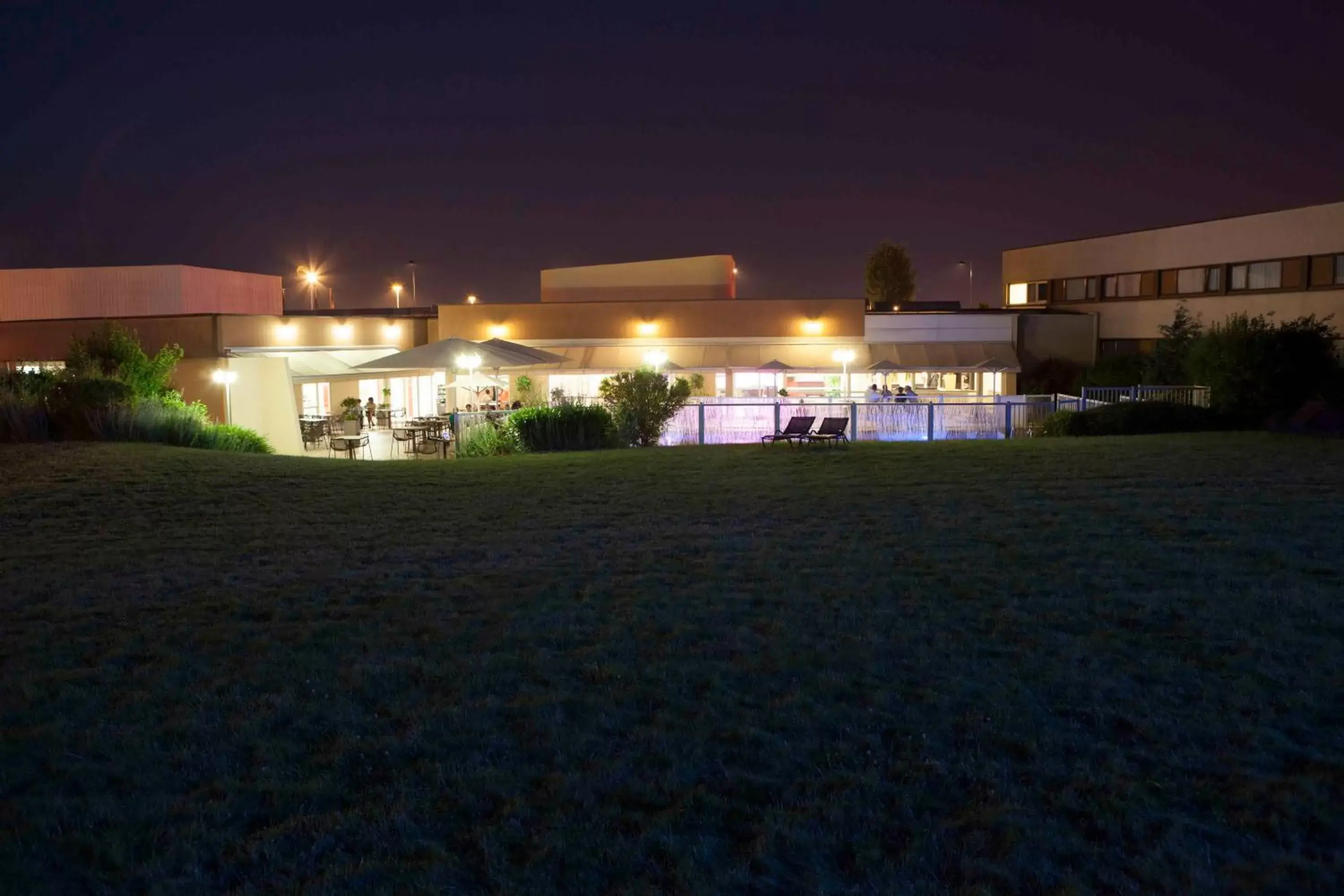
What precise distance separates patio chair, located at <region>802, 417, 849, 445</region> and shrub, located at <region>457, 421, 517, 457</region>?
15.7ft

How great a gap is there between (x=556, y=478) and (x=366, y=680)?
7220 mm

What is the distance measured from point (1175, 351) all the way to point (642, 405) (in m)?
21.3

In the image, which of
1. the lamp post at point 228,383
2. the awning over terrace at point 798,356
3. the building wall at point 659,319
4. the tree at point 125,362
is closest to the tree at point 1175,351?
the awning over terrace at point 798,356

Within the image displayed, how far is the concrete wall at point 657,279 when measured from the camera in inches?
1501

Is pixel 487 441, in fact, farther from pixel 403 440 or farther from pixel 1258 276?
pixel 1258 276

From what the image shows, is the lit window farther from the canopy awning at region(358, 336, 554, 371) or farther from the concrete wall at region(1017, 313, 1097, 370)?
the canopy awning at region(358, 336, 554, 371)

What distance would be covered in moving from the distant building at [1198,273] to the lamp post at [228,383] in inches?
1189

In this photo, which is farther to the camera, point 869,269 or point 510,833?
point 869,269

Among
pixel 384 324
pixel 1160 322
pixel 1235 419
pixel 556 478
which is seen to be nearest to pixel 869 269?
pixel 1160 322

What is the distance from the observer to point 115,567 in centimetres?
786

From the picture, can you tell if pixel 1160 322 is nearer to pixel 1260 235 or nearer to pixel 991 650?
pixel 1260 235

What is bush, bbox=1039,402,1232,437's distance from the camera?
1859 centimetres

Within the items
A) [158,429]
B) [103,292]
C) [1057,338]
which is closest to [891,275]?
[1057,338]

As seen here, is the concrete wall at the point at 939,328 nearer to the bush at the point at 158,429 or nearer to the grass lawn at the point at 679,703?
the bush at the point at 158,429
